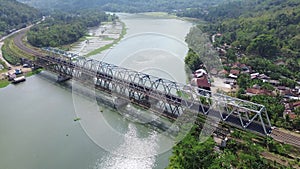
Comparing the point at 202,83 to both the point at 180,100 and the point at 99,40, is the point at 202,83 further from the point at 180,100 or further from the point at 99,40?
the point at 99,40

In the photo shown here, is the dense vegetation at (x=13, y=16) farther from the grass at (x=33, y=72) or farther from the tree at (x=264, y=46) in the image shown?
the tree at (x=264, y=46)

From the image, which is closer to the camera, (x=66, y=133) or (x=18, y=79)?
(x=66, y=133)

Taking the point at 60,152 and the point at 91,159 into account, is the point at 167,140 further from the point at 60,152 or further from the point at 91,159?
the point at 60,152

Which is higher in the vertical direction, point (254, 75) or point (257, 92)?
point (257, 92)

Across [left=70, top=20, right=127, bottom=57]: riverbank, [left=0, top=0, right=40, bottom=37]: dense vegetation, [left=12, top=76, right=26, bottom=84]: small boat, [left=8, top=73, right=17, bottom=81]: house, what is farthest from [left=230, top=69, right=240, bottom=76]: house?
[left=0, top=0, right=40, bottom=37]: dense vegetation

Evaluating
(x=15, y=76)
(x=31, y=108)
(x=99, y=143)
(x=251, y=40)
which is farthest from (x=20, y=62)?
(x=251, y=40)

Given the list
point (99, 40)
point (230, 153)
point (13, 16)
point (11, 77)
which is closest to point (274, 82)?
point (230, 153)
